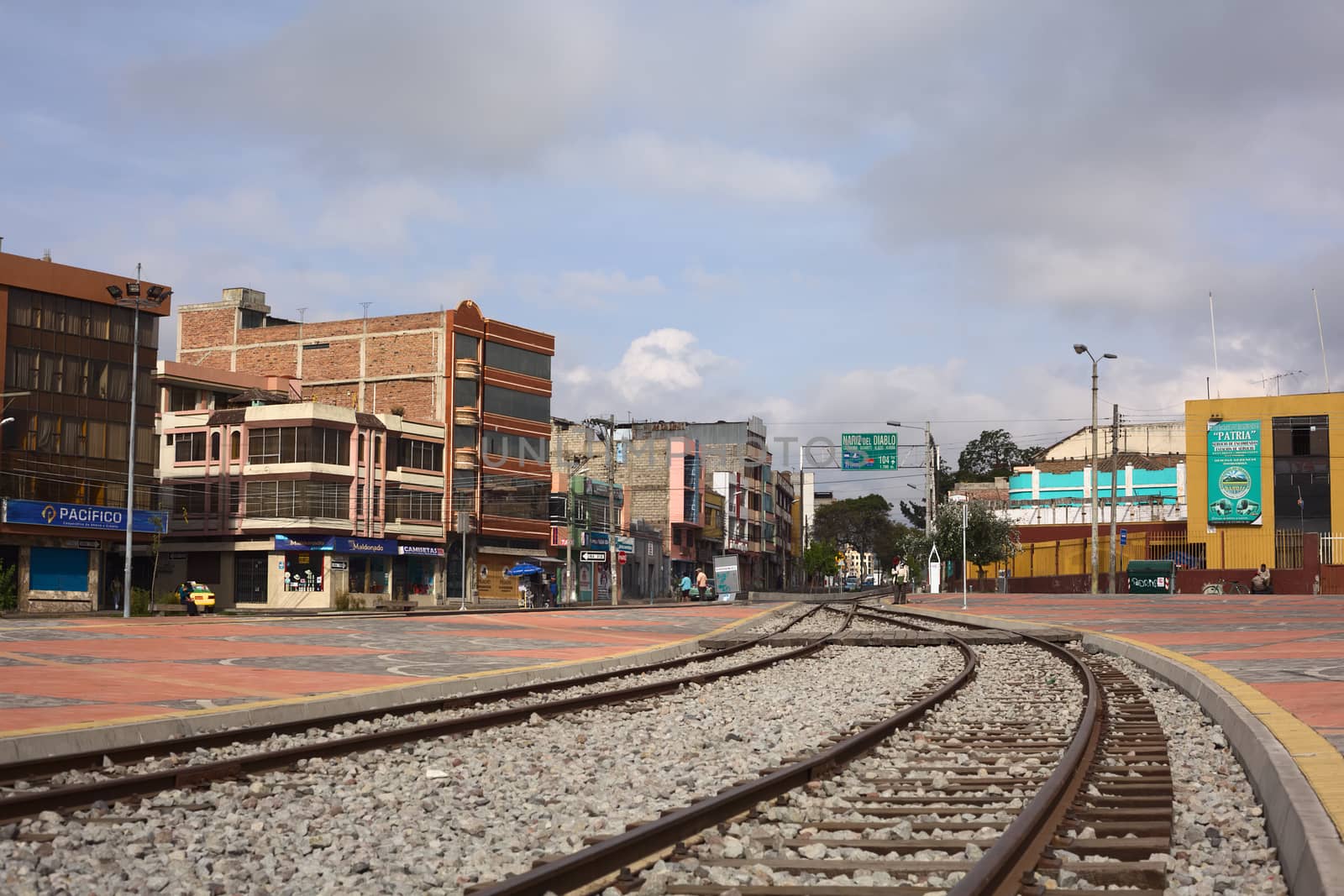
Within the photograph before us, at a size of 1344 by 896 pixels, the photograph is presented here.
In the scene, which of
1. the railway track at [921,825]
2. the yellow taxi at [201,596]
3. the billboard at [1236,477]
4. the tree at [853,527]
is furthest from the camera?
the tree at [853,527]

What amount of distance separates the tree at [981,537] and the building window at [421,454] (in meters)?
30.3

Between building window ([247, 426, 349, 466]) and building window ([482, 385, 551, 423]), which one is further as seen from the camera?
building window ([482, 385, 551, 423])

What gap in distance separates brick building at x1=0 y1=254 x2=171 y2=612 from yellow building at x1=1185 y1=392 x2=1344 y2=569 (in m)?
49.5

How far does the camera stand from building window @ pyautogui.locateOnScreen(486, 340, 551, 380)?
73438mm

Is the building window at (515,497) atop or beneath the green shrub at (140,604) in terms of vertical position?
atop

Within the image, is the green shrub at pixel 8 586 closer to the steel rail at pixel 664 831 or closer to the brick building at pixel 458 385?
the brick building at pixel 458 385

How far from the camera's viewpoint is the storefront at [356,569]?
61125 mm

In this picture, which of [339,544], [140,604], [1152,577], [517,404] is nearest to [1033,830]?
[140,604]

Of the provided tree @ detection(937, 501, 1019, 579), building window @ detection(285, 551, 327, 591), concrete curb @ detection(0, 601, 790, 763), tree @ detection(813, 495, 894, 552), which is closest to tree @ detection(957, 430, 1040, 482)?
tree @ detection(813, 495, 894, 552)

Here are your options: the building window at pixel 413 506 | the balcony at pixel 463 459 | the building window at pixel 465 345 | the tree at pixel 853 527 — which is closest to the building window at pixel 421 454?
the balcony at pixel 463 459

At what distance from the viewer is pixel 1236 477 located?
66.5 meters

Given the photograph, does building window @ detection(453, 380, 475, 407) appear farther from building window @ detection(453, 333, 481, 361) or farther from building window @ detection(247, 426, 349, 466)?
building window @ detection(247, 426, 349, 466)

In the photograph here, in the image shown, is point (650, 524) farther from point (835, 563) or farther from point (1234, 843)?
point (1234, 843)

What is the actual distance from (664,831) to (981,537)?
7481 cm
